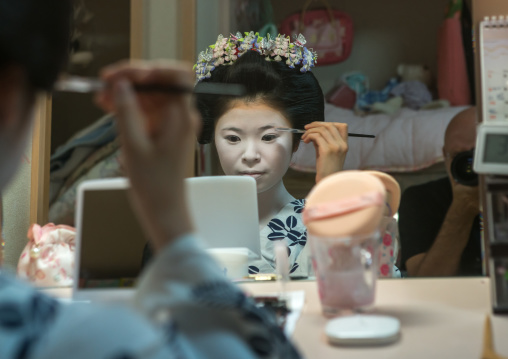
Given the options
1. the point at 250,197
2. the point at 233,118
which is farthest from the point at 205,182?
the point at 233,118

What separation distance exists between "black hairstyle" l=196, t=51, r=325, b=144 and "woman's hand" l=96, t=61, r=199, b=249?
95cm

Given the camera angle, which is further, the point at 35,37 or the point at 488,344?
the point at 488,344

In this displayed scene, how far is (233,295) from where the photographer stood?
37 cm

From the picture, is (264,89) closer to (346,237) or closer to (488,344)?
(346,237)

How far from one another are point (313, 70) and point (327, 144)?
160 mm

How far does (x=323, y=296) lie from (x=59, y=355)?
435 mm

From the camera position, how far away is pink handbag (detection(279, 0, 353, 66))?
1272mm

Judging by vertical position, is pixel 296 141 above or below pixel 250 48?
below

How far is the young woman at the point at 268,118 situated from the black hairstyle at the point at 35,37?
0.96m

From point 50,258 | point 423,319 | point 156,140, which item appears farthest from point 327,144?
point 156,140

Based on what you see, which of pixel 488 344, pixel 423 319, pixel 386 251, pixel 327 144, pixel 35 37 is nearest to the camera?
pixel 35 37

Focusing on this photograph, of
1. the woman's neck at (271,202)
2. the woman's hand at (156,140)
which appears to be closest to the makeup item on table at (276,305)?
the woman's hand at (156,140)

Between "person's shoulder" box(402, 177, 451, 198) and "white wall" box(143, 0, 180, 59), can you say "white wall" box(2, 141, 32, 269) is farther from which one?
"person's shoulder" box(402, 177, 451, 198)

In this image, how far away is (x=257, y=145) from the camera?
1326 mm
